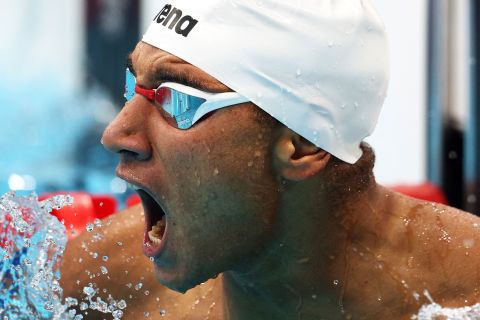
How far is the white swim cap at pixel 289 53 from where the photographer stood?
122 centimetres

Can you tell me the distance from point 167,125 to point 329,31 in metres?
0.26

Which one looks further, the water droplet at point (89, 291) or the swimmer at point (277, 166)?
the water droplet at point (89, 291)

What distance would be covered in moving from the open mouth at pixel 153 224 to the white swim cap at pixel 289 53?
204 millimetres

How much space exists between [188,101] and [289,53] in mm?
152

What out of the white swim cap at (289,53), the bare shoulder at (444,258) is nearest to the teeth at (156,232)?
the white swim cap at (289,53)

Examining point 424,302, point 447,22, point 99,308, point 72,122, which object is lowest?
point 72,122

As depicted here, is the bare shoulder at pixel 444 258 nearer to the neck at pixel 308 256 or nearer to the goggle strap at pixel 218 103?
the neck at pixel 308 256

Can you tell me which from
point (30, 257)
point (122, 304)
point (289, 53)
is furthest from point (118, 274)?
point (289, 53)

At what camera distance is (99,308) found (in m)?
1.56

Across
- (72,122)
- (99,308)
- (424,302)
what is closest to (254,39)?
(424,302)

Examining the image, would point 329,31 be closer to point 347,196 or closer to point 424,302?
point 347,196

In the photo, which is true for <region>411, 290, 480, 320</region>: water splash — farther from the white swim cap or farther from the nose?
the nose

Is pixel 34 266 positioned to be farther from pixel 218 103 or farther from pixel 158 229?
pixel 218 103

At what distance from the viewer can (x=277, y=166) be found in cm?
124
